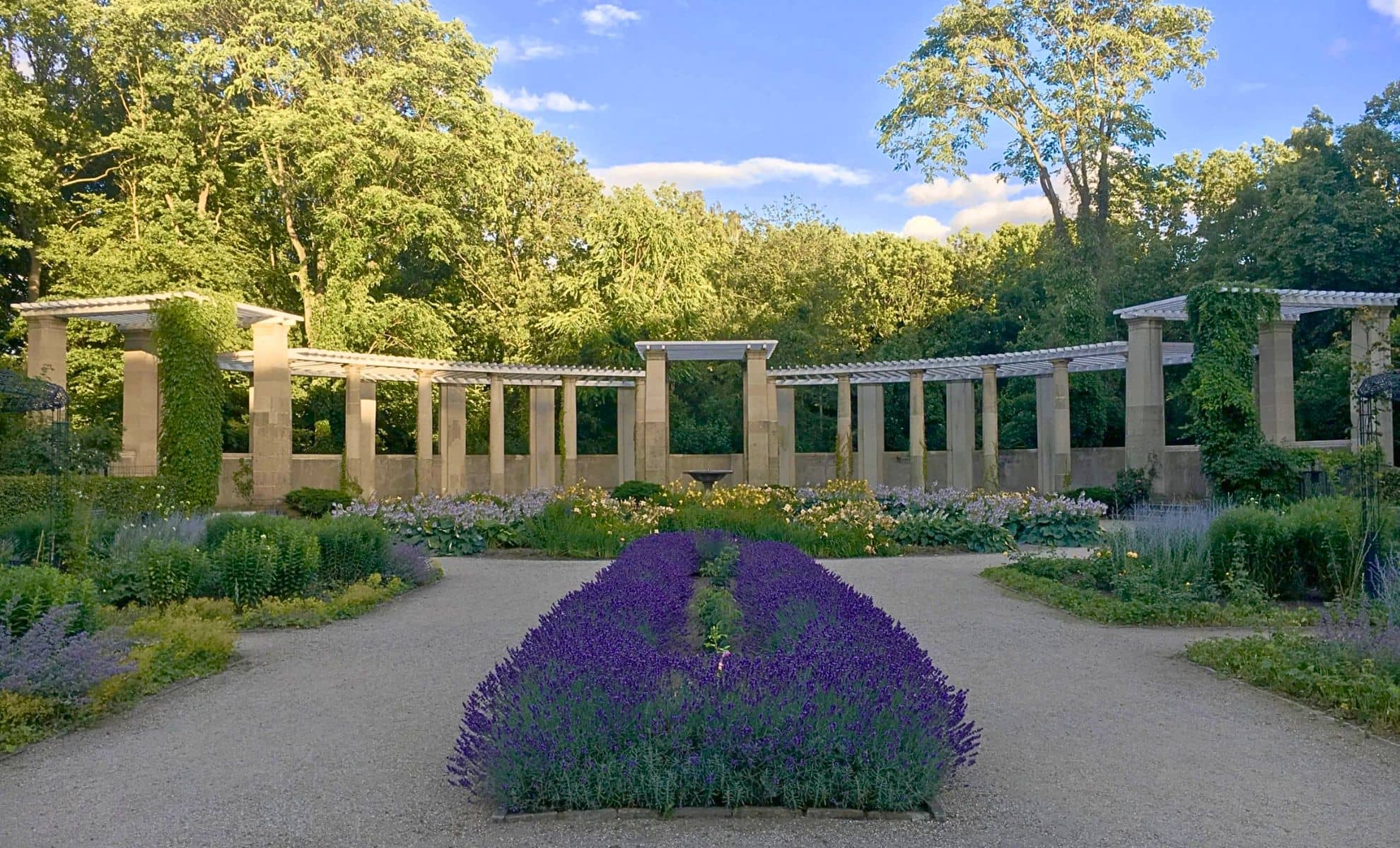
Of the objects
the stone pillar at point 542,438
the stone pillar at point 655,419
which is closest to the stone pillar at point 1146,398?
the stone pillar at point 655,419

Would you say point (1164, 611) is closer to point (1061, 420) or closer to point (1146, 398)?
point (1146, 398)

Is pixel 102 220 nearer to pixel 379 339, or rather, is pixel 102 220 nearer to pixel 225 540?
pixel 379 339

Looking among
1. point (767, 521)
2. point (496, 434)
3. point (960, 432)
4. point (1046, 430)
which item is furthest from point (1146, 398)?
point (496, 434)

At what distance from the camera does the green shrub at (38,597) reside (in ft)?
21.7

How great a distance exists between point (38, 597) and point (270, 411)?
16394 millimetres

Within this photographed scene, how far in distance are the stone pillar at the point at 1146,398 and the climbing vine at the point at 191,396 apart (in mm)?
19475

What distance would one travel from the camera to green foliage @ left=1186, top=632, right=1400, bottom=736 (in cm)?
579

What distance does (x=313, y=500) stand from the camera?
21.4 m

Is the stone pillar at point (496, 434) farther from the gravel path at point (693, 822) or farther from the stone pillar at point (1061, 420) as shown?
the gravel path at point (693, 822)

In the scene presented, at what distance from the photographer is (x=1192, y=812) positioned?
4305 mm

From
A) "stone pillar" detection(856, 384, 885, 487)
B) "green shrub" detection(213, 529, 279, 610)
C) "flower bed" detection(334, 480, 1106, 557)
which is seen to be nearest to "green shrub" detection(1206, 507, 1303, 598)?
"flower bed" detection(334, 480, 1106, 557)

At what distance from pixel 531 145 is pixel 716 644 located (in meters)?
27.6

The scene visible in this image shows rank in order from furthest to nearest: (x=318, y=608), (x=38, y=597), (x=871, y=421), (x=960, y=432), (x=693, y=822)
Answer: (x=871, y=421), (x=960, y=432), (x=318, y=608), (x=38, y=597), (x=693, y=822)

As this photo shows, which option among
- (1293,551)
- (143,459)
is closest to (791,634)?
(1293,551)
